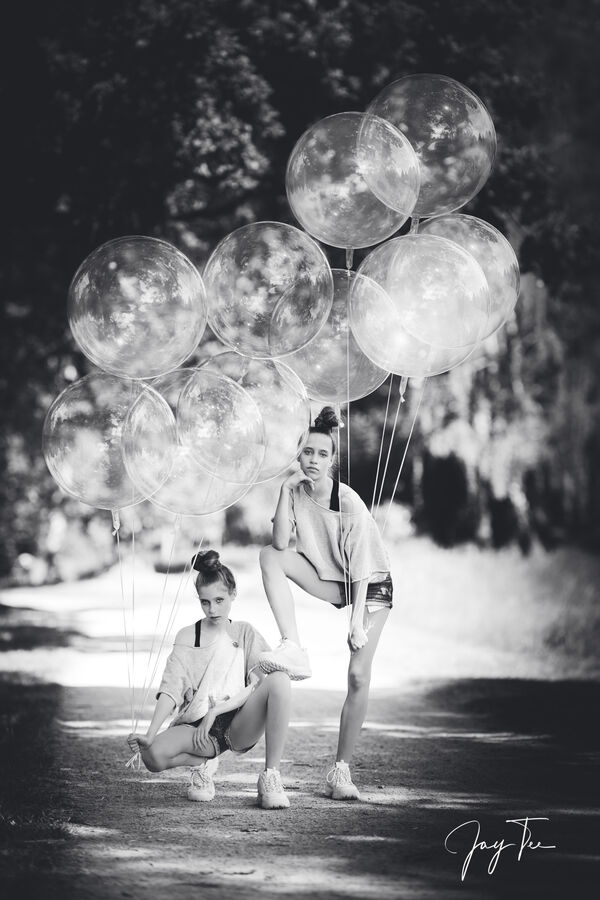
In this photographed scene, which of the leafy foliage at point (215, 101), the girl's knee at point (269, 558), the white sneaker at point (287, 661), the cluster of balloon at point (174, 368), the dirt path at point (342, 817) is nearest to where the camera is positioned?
the dirt path at point (342, 817)

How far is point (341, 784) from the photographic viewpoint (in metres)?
5.29

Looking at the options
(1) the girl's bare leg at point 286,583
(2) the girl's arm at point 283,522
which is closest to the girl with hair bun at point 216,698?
(1) the girl's bare leg at point 286,583

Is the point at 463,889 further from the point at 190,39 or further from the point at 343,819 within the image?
the point at 190,39

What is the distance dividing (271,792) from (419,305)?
2485 mm

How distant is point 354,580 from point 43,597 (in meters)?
16.4

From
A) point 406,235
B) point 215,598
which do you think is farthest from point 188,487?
point 406,235

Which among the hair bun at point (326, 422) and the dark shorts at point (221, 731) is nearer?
the dark shorts at point (221, 731)

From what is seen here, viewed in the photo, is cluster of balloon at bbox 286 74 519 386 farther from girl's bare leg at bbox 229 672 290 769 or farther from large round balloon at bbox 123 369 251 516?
girl's bare leg at bbox 229 672 290 769

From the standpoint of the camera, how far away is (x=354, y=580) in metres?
5.35

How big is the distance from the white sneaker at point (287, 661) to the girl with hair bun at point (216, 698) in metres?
0.04

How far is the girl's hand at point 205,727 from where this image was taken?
5012mm

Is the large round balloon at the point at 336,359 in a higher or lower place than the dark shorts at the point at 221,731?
higher

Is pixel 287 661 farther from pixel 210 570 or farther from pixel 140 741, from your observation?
pixel 140 741

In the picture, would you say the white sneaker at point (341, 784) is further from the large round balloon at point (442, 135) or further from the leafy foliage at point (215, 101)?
the leafy foliage at point (215, 101)
